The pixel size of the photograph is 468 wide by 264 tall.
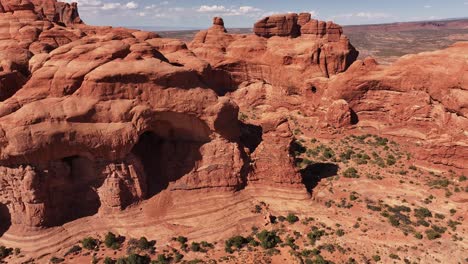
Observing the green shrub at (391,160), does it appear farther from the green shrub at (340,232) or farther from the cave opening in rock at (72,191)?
the cave opening in rock at (72,191)

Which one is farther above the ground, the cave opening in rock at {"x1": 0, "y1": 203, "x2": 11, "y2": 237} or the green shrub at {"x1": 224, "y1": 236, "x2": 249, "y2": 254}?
the cave opening in rock at {"x1": 0, "y1": 203, "x2": 11, "y2": 237}

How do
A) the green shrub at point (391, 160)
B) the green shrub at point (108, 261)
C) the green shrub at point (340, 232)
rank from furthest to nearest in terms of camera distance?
the green shrub at point (391, 160) < the green shrub at point (340, 232) < the green shrub at point (108, 261)

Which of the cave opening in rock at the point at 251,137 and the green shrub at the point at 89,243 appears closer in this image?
the green shrub at the point at 89,243

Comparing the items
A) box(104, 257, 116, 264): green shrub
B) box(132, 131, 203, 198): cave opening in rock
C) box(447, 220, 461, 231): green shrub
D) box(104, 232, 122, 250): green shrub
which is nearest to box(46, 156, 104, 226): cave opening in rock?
box(104, 232, 122, 250): green shrub

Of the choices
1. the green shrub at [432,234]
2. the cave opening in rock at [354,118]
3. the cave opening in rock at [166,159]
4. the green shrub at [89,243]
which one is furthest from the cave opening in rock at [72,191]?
the cave opening in rock at [354,118]

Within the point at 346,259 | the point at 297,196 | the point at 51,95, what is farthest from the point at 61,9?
the point at 346,259

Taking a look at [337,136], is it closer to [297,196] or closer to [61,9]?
[297,196]

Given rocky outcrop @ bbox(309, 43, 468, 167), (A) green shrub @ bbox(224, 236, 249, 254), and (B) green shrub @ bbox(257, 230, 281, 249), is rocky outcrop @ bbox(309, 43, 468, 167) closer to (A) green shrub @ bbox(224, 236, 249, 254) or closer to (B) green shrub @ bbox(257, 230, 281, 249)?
(B) green shrub @ bbox(257, 230, 281, 249)

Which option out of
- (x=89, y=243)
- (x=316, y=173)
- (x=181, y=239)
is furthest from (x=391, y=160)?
(x=89, y=243)
